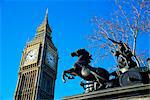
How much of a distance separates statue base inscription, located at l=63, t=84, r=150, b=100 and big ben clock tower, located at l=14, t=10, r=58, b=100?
72.4m

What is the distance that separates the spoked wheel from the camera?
317 inches

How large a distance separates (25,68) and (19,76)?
9.71 feet

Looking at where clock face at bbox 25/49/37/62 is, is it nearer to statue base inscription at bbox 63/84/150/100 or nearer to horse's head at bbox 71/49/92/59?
horse's head at bbox 71/49/92/59

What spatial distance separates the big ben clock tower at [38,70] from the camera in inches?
3292

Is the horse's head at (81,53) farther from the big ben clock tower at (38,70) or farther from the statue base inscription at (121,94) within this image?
the big ben clock tower at (38,70)

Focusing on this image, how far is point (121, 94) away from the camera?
7.79m

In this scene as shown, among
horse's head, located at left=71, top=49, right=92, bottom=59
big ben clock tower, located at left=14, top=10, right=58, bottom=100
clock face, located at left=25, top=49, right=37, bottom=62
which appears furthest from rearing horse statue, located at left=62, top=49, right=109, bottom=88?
clock face, located at left=25, top=49, right=37, bottom=62

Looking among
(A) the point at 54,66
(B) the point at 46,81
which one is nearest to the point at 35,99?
(B) the point at 46,81

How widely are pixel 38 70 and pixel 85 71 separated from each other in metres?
76.7

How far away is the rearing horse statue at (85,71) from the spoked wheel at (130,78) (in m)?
0.64

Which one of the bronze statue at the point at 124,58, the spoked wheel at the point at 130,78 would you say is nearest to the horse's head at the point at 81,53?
the bronze statue at the point at 124,58

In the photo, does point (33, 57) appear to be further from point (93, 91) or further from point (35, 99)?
point (93, 91)

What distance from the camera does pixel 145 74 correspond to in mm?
8086

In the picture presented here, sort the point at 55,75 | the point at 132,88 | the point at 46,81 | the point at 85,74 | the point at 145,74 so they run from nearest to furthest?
the point at 132,88, the point at 145,74, the point at 85,74, the point at 46,81, the point at 55,75
